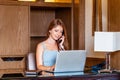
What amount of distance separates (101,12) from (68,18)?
864mm

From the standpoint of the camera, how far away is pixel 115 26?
343 cm

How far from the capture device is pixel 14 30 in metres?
4.34

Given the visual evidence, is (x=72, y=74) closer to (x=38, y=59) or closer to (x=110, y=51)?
(x=110, y=51)

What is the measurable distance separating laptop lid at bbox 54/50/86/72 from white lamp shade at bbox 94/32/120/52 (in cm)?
31

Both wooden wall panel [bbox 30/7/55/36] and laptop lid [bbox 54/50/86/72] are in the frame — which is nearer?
laptop lid [bbox 54/50/86/72]

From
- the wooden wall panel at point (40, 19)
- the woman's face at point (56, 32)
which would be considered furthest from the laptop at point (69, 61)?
the wooden wall panel at point (40, 19)

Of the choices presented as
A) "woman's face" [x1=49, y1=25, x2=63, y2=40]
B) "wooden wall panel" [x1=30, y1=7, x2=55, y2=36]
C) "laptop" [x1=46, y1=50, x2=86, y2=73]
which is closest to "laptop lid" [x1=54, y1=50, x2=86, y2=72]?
"laptop" [x1=46, y1=50, x2=86, y2=73]

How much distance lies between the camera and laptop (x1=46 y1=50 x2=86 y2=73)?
9.32 feet

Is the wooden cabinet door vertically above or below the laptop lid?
above

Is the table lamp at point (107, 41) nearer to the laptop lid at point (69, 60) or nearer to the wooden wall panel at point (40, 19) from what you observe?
the laptop lid at point (69, 60)

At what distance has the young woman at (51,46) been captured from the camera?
3.56m

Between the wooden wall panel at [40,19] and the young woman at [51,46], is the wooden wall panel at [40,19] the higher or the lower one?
the higher one

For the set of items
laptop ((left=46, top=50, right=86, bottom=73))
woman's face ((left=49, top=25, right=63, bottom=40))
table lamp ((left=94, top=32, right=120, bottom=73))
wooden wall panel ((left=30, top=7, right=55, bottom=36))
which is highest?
wooden wall panel ((left=30, top=7, right=55, bottom=36))

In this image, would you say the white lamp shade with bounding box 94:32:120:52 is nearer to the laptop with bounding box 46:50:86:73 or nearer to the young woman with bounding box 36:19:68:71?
the laptop with bounding box 46:50:86:73
